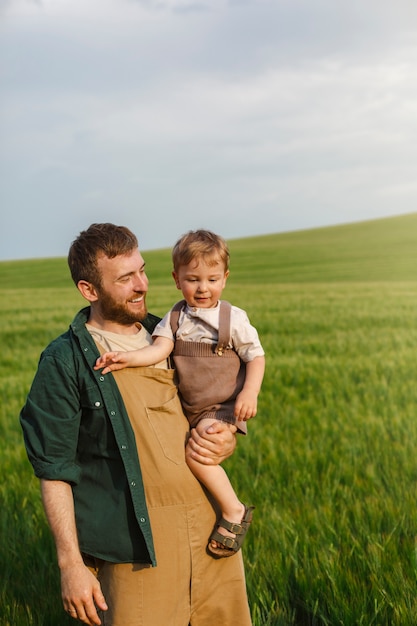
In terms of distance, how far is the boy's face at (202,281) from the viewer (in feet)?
10.4

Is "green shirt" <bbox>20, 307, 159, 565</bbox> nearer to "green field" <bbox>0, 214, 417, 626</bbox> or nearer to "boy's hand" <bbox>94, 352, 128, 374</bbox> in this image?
"boy's hand" <bbox>94, 352, 128, 374</bbox>

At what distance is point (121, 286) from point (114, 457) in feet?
2.24

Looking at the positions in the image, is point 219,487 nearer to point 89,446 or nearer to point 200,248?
point 89,446

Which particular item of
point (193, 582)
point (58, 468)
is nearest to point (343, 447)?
point (193, 582)

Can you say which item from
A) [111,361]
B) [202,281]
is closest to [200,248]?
[202,281]

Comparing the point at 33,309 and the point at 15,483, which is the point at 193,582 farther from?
the point at 33,309

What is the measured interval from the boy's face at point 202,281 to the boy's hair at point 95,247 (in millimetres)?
240

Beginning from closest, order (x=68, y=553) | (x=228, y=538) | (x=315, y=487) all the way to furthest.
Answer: (x=68, y=553) < (x=228, y=538) < (x=315, y=487)

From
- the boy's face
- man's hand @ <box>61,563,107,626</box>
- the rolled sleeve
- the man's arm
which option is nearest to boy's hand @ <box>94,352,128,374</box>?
the rolled sleeve

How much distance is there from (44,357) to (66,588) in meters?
0.91

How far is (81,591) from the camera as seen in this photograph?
3041mm

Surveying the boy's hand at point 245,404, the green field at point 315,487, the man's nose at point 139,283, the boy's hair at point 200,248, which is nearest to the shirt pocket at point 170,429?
the boy's hand at point 245,404

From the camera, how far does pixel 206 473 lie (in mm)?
3186

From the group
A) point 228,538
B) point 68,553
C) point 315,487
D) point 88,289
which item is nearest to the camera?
point 68,553
